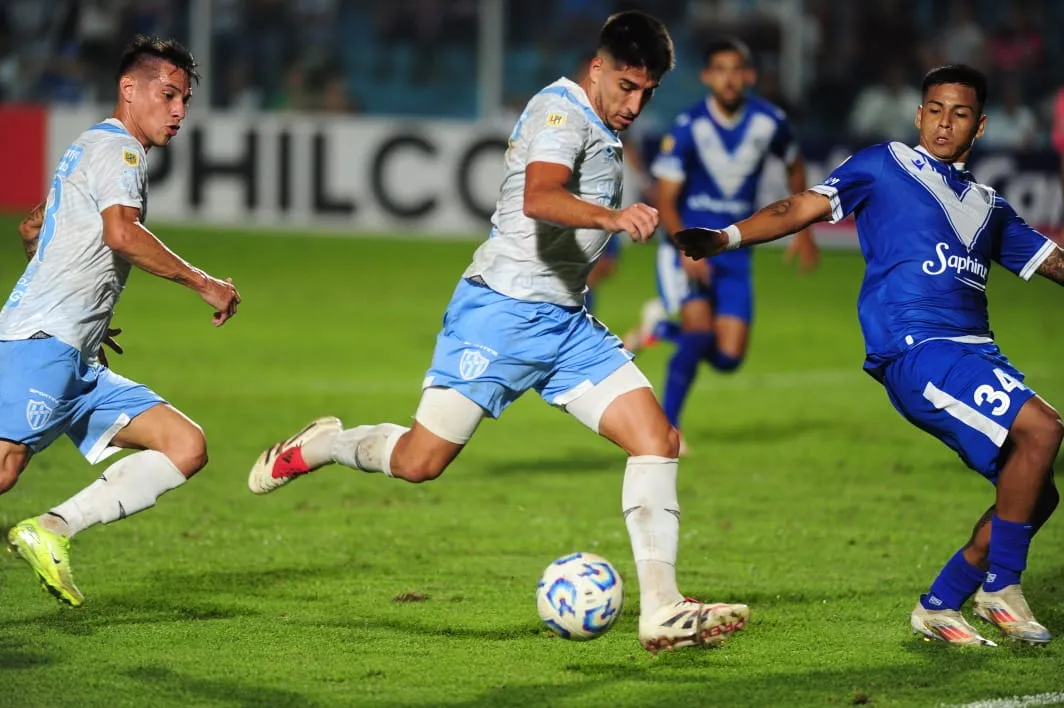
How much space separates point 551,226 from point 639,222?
2.66 ft

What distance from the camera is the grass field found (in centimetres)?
509

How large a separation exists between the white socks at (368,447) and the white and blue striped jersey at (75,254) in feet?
3.29

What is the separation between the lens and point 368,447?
5.98 meters

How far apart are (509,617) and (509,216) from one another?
1435 mm

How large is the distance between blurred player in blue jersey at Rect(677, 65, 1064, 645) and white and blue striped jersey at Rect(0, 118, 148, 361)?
1938 mm

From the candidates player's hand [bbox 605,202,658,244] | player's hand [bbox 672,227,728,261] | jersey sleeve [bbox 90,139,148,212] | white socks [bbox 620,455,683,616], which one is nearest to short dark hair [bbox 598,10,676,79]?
player's hand [bbox 672,227,728,261]

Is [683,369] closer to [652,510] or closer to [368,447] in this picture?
[368,447]

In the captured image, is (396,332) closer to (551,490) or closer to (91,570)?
(551,490)


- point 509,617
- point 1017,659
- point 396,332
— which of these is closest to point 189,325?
point 396,332

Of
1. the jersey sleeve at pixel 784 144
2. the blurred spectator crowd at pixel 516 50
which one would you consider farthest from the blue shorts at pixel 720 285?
the blurred spectator crowd at pixel 516 50

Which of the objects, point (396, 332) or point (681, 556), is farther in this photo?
point (396, 332)

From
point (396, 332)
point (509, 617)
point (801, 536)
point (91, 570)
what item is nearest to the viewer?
point (509, 617)

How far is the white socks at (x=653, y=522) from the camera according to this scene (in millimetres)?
5277

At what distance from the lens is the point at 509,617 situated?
5953 millimetres
